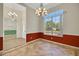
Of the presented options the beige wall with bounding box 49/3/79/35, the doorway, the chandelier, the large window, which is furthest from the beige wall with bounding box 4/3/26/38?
the beige wall with bounding box 49/3/79/35

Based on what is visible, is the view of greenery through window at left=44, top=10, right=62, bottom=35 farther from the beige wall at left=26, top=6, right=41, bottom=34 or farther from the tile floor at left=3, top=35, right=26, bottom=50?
the tile floor at left=3, top=35, right=26, bottom=50

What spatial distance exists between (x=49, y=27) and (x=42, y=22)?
15cm

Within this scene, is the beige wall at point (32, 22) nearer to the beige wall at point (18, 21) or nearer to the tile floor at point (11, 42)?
the beige wall at point (18, 21)

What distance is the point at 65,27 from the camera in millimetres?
1764

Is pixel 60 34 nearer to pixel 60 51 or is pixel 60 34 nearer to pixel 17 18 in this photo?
pixel 60 51

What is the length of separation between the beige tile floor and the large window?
221mm

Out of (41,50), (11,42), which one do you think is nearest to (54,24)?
(41,50)

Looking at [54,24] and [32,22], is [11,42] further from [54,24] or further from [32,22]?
[54,24]

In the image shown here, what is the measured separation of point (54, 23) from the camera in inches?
68.3

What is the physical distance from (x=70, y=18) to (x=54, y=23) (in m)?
0.28

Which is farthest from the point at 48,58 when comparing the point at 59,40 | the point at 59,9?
the point at 59,9

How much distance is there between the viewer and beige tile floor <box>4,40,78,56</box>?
5.17 ft

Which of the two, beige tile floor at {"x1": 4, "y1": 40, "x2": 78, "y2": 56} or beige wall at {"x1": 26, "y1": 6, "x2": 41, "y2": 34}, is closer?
beige tile floor at {"x1": 4, "y1": 40, "x2": 78, "y2": 56}

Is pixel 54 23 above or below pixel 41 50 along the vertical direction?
above
